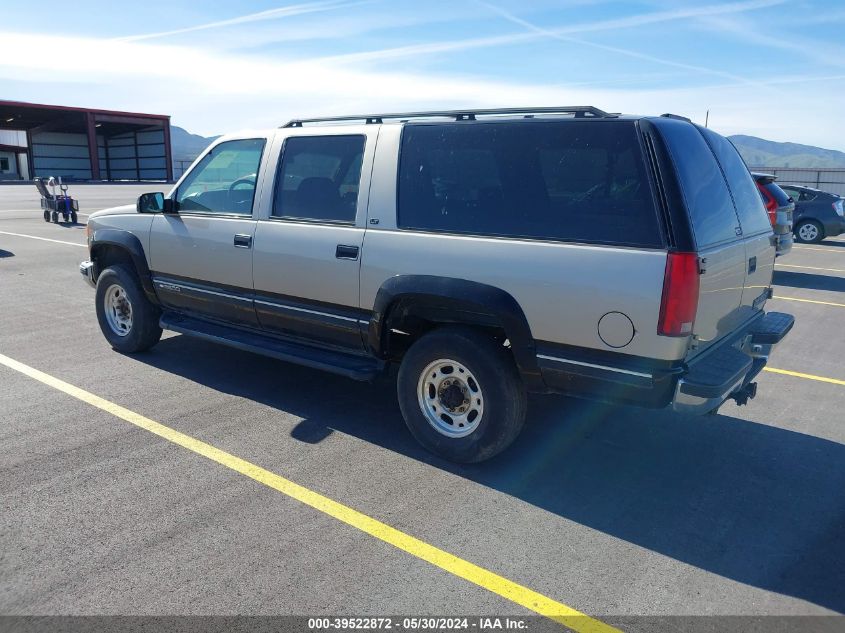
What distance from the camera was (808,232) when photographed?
17250 mm

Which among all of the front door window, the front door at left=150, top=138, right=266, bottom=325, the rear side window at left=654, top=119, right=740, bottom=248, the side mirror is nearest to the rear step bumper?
the rear side window at left=654, top=119, right=740, bottom=248

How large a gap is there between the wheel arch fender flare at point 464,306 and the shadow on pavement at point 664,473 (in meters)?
0.68

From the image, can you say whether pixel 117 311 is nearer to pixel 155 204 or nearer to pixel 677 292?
pixel 155 204

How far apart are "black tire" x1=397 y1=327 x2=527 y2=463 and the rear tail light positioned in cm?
95

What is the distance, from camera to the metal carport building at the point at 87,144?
53.6 metres

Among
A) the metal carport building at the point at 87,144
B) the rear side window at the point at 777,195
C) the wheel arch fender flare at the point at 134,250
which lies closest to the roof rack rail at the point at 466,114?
the wheel arch fender flare at the point at 134,250

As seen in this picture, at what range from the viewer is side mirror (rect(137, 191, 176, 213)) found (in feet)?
18.2

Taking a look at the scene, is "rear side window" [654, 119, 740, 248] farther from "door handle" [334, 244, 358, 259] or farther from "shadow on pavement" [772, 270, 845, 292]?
"shadow on pavement" [772, 270, 845, 292]

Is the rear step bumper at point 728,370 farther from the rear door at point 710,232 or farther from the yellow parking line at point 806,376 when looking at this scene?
the yellow parking line at point 806,376

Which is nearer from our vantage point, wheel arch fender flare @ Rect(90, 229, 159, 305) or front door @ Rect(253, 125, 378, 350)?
front door @ Rect(253, 125, 378, 350)

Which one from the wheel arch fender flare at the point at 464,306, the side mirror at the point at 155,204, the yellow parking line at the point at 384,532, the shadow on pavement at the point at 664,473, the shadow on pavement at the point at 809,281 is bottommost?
the yellow parking line at the point at 384,532

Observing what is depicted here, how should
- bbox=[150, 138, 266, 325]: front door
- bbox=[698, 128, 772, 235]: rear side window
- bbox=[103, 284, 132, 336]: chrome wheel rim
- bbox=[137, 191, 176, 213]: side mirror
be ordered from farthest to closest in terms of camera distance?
bbox=[103, 284, 132, 336]: chrome wheel rim < bbox=[137, 191, 176, 213]: side mirror < bbox=[150, 138, 266, 325]: front door < bbox=[698, 128, 772, 235]: rear side window

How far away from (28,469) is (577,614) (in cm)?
320

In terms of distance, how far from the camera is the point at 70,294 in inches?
356
